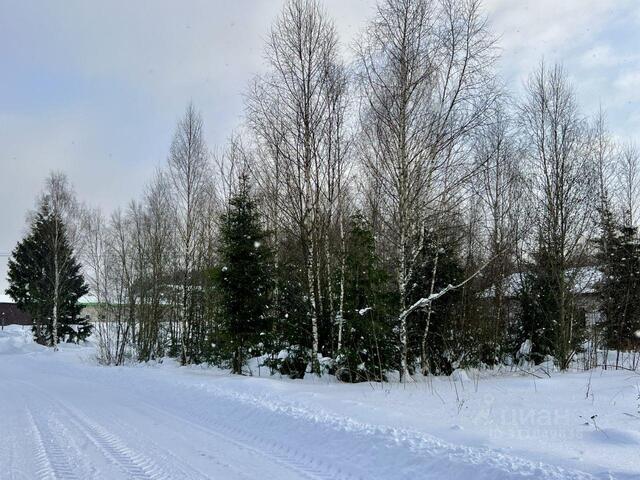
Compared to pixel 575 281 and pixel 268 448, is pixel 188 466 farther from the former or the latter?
pixel 575 281

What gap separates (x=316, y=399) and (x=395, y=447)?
335 cm

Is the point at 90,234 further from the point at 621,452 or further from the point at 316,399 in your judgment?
the point at 621,452

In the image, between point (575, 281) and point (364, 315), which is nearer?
point (364, 315)

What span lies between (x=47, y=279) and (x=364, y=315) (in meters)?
28.8

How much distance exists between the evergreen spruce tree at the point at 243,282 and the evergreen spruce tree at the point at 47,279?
20272mm

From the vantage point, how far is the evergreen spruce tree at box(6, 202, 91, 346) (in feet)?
102

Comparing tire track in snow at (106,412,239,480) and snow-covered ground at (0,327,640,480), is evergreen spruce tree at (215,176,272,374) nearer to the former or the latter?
snow-covered ground at (0,327,640,480)

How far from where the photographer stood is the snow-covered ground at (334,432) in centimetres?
486

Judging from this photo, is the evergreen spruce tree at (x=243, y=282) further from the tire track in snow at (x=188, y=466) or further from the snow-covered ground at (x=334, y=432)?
the tire track in snow at (x=188, y=466)

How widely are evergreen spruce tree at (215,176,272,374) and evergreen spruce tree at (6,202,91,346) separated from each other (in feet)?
66.5

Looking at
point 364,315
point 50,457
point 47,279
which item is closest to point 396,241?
point 364,315

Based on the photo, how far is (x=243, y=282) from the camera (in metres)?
14.5

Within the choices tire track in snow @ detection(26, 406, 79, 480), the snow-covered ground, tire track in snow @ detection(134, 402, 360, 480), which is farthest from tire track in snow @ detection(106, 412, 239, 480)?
tire track in snow @ detection(26, 406, 79, 480)

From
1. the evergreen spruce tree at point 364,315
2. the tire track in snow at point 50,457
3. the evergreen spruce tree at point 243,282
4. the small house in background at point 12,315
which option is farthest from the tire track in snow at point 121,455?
the small house in background at point 12,315
